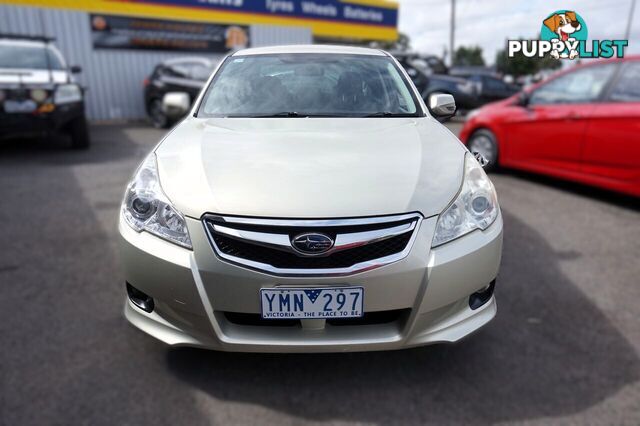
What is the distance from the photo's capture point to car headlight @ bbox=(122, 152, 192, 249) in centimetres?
179

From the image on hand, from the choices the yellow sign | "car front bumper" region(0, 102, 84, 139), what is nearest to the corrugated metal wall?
the yellow sign

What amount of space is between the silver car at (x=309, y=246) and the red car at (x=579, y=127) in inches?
119

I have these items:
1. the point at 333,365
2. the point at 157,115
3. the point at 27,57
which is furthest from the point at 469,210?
the point at 157,115

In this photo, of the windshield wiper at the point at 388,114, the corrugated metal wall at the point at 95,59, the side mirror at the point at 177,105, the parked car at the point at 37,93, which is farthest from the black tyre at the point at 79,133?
the windshield wiper at the point at 388,114

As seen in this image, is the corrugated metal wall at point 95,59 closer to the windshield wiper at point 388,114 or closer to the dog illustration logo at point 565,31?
the dog illustration logo at point 565,31

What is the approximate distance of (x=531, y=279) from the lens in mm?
3000

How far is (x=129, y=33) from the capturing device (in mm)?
12477

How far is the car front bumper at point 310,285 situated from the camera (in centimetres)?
170

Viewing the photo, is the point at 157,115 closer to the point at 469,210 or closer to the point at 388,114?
the point at 388,114

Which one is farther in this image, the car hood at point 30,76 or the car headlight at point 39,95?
the car headlight at point 39,95

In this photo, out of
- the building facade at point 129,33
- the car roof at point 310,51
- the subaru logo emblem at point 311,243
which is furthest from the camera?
the building facade at point 129,33

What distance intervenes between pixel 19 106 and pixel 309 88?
5.19m

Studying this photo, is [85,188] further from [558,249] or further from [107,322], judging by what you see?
[558,249]

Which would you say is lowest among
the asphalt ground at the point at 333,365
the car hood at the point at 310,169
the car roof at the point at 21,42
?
the asphalt ground at the point at 333,365
